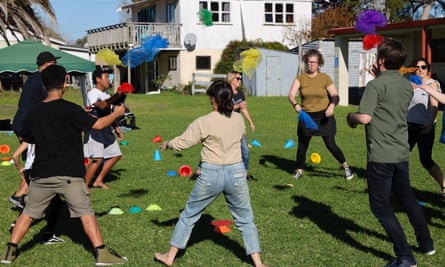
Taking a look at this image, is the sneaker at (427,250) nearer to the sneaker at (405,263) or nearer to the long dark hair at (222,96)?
the sneaker at (405,263)

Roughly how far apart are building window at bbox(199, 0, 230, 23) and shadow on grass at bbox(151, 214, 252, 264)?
29971 millimetres

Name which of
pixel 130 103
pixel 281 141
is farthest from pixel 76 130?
pixel 130 103

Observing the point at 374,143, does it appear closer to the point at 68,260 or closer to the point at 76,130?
the point at 76,130

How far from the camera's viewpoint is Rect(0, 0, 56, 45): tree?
33219 millimetres

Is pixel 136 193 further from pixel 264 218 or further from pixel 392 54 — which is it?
pixel 392 54

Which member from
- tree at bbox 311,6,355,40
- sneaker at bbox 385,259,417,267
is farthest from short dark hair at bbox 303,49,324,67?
tree at bbox 311,6,355,40

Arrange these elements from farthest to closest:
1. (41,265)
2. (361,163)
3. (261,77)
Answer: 1. (261,77)
2. (361,163)
3. (41,265)

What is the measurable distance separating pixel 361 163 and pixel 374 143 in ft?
17.2

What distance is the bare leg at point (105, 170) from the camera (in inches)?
305

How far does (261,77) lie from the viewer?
1238 inches

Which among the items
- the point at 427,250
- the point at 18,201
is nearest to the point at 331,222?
the point at 427,250

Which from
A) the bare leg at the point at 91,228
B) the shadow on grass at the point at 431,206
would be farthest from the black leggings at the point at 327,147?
the bare leg at the point at 91,228

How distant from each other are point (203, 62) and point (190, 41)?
1.60m

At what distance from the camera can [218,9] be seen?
35.2 m
